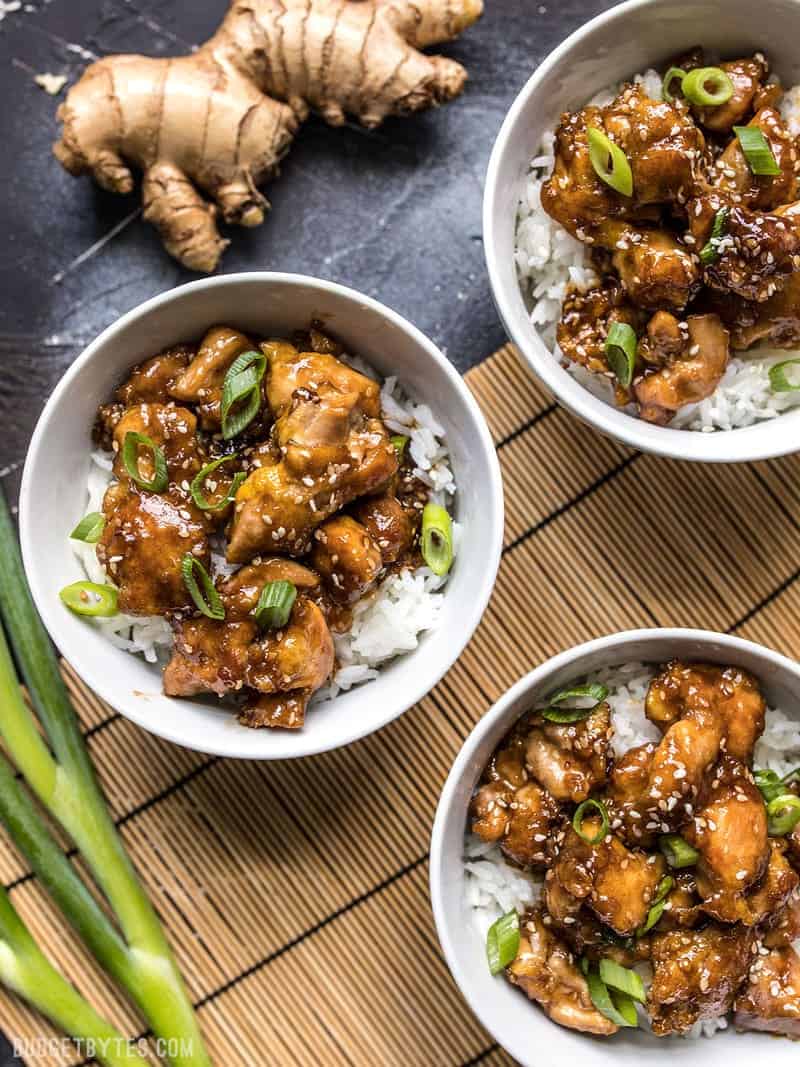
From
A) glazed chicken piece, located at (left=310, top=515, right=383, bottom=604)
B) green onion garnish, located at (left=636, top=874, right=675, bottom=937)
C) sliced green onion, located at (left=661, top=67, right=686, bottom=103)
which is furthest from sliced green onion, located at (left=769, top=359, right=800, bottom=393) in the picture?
green onion garnish, located at (left=636, top=874, right=675, bottom=937)

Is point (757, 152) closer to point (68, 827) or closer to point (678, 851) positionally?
point (678, 851)

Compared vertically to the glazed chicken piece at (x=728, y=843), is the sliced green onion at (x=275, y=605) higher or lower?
higher

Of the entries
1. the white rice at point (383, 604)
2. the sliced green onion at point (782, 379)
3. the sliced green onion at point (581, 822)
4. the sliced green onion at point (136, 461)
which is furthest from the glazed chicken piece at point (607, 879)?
the sliced green onion at point (136, 461)

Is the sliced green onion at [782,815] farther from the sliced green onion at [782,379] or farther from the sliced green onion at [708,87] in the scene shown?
the sliced green onion at [708,87]

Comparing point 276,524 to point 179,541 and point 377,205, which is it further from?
point 377,205

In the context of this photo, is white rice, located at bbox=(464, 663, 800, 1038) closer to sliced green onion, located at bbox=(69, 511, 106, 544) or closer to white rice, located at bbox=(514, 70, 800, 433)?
white rice, located at bbox=(514, 70, 800, 433)
